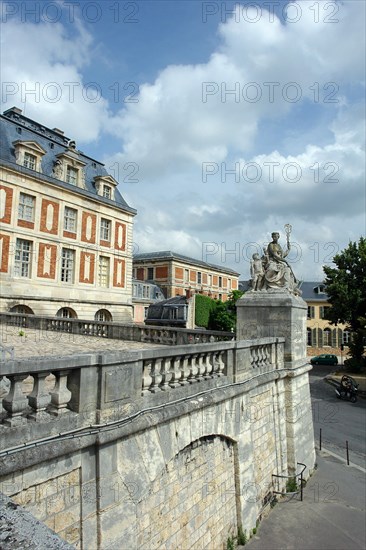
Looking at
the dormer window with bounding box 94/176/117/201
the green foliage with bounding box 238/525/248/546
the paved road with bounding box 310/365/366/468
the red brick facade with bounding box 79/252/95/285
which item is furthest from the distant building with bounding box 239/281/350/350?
the green foliage with bounding box 238/525/248/546

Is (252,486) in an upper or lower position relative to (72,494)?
lower

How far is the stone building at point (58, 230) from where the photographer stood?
20875 mm

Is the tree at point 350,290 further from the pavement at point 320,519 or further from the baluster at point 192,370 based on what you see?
the baluster at point 192,370

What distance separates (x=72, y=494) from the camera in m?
3.52

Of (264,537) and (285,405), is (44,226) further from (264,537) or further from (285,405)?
(264,537)

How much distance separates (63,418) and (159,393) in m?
1.49

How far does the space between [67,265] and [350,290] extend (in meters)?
20.4

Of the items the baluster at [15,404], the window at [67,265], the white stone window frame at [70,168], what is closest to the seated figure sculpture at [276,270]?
the baluster at [15,404]

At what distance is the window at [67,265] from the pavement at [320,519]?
59.8 ft

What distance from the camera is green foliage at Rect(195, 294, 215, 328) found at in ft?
136

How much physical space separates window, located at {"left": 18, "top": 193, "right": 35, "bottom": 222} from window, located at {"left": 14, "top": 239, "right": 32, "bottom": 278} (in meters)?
1.37

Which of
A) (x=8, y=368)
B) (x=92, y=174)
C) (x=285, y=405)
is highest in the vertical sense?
(x=92, y=174)

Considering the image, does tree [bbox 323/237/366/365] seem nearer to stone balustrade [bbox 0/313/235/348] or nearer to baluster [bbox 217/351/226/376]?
stone balustrade [bbox 0/313/235/348]

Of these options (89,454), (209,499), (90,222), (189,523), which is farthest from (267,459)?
(90,222)
